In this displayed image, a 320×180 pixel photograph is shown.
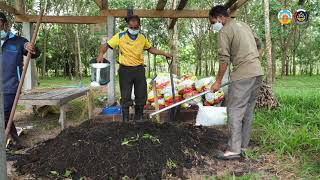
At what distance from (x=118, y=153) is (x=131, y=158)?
0.57 ft

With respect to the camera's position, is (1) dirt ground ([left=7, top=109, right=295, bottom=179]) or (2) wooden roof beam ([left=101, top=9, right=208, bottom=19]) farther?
(2) wooden roof beam ([left=101, top=9, right=208, bottom=19])

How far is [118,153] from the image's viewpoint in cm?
419

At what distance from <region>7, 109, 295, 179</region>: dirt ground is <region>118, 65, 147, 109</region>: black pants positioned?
1.02 metres

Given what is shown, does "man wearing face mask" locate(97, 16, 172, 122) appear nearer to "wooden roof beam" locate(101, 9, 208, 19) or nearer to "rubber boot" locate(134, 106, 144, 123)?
"rubber boot" locate(134, 106, 144, 123)

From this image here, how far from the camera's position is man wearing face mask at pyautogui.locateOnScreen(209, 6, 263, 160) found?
4.43 metres

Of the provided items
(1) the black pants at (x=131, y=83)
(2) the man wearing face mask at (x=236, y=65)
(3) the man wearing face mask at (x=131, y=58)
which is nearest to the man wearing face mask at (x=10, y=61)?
(3) the man wearing face mask at (x=131, y=58)

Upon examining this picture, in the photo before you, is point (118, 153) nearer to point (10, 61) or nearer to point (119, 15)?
point (10, 61)

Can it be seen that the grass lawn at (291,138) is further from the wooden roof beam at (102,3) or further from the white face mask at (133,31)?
the wooden roof beam at (102,3)

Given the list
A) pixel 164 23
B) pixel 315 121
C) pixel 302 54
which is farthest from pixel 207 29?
pixel 315 121

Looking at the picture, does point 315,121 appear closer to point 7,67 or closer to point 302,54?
point 7,67

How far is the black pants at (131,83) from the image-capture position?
597cm

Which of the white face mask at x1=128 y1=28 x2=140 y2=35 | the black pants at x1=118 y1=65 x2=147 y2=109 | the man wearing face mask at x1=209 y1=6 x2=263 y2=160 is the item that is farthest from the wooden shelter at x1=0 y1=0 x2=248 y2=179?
the man wearing face mask at x1=209 y1=6 x2=263 y2=160

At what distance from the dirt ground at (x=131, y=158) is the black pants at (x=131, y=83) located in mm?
1022

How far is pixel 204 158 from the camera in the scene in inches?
177
